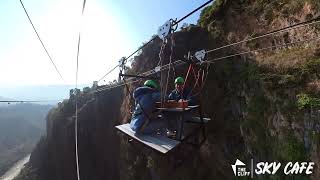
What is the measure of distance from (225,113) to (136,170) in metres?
7.95

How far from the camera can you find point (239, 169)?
434 inches

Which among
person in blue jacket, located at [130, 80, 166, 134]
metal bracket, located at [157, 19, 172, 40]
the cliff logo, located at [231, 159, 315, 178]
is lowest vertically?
the cliff logo, located at [231, 159, 315, 178]

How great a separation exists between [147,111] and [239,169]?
328cm

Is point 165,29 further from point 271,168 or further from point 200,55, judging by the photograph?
point 271,168

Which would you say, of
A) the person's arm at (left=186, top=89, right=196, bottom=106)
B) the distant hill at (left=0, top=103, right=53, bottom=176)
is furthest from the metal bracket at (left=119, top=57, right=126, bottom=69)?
the distant hill at (left=0, top=103, right=53, bottom=176)

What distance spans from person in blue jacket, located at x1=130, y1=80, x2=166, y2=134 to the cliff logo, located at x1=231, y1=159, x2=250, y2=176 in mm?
2548

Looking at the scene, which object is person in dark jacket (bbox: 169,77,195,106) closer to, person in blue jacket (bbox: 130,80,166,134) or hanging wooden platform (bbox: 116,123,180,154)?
person in blue jacket (bbox: 130,80,166,134)

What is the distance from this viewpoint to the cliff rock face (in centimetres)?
880

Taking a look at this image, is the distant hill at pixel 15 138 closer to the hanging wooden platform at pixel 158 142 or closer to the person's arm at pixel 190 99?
the hanging wooden platform at pixel 158 142

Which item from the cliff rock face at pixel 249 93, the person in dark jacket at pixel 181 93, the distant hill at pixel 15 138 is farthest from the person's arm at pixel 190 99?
the distant hill at pixel 15 138

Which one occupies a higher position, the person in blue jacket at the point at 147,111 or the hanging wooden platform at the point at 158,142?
the person in blue jacket at the point at 147,111

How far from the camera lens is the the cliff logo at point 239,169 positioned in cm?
1077

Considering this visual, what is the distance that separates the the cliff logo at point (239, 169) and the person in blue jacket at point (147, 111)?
2.55 metres

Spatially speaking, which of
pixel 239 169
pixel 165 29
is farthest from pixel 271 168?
pixel 165 29
